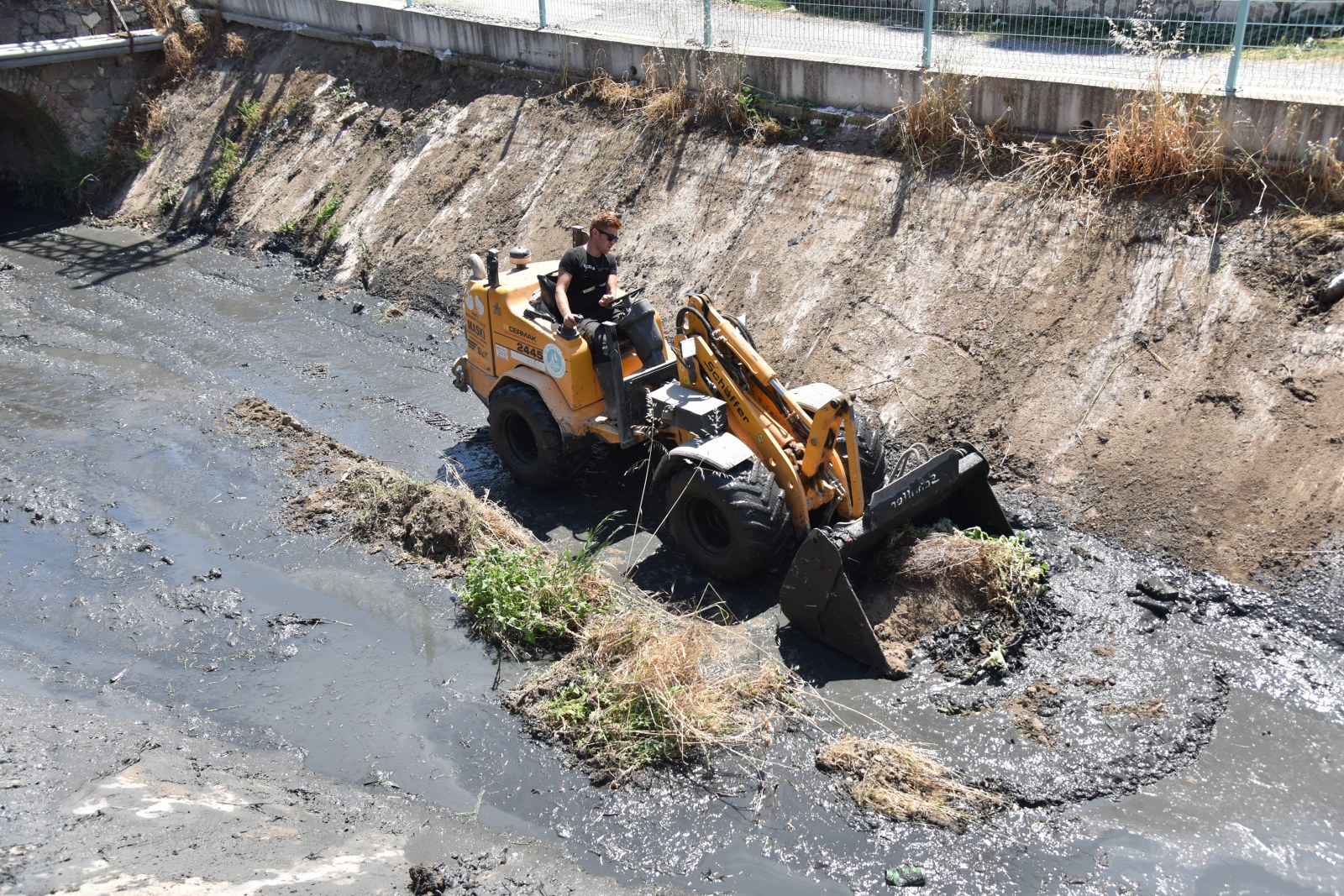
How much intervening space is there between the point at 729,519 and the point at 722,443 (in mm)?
537

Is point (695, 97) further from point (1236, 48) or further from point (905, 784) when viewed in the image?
point (905, 784)

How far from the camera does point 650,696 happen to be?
6035 millimetres

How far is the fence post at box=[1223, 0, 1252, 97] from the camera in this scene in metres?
8.55

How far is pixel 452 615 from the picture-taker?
23.5 feet

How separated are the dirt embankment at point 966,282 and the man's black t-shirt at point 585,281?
6.43 feet

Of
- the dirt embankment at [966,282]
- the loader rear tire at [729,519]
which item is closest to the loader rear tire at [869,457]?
the loader rear tire at [729,519]

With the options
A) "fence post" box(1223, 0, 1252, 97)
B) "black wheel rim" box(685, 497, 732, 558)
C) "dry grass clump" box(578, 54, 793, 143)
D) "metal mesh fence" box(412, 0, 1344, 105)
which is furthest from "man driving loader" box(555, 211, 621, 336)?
"fence post" box(1223, 0, 1252, 97)

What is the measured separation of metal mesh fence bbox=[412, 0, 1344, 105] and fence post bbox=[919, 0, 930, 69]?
1 cm

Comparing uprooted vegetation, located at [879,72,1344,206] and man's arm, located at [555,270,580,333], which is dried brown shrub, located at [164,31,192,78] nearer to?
man's arm, located at [555,270,580,333]

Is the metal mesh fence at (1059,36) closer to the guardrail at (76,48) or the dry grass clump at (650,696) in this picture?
the dry grass clump at (650,696)

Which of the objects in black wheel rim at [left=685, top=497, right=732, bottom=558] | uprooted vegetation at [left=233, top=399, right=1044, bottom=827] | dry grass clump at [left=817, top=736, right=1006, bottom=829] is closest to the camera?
dry grass clump at [left=817, top=736, right=1006, bottom=829]

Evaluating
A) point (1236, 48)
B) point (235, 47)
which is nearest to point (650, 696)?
point (1236, 48)

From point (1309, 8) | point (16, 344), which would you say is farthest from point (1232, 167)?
point (16, 344)

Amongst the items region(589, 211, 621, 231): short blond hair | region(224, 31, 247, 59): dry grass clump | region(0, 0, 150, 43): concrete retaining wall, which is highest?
region(0, 0, 150, 43): concrete retaining wall
